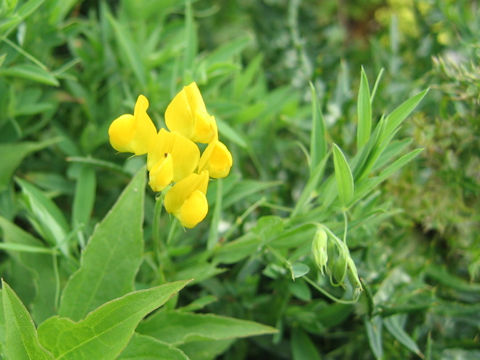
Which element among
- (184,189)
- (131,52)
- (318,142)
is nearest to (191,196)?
(184,189)

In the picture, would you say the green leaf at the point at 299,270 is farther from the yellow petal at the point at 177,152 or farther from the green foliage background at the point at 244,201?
the yellow petal at the point at 177,152

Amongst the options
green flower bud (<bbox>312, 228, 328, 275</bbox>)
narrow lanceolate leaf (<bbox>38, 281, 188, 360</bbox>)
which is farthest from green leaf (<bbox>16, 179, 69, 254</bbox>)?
green flower bud (<bbox>312, 228, 328, 275</bbox>)

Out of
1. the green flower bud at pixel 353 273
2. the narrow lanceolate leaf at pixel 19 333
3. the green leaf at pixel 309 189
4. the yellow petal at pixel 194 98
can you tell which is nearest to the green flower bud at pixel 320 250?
the green flower bud at pixel 353 273

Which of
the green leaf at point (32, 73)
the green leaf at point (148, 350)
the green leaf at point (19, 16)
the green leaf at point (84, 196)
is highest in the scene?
the green leaf at point (19, 16)

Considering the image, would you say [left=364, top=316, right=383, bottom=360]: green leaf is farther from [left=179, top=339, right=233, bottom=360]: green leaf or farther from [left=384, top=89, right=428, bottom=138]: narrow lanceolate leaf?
[left=384, top=89, right=428, bottom=138]: narrow lanceolate leaf

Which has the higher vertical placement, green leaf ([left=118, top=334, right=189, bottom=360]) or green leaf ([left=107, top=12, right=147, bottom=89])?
green leaf ([left=107, top=12, right=147, bottom=89])
